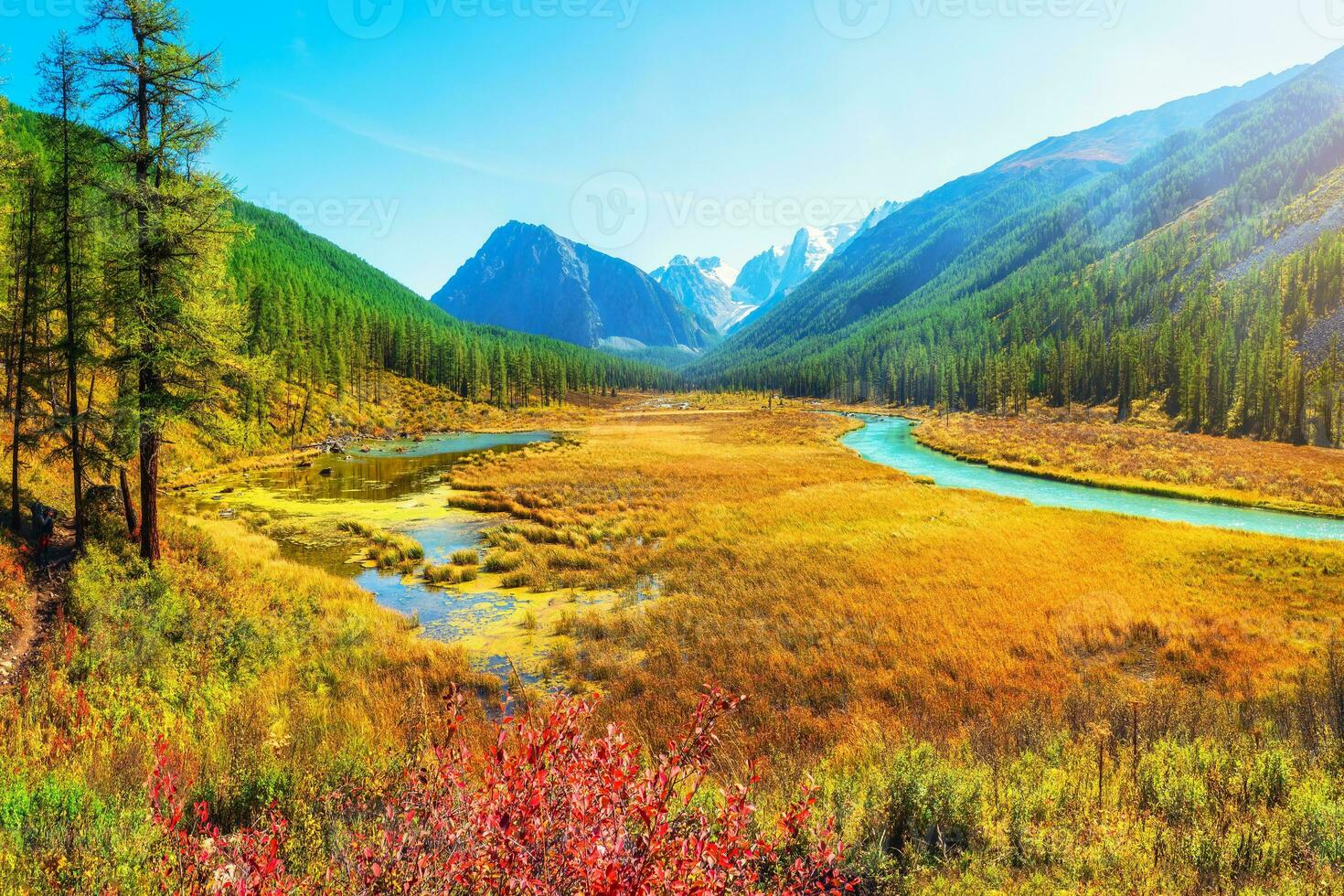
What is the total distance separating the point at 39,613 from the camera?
493 inches

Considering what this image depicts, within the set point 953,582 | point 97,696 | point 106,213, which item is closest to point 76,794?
point 97,696

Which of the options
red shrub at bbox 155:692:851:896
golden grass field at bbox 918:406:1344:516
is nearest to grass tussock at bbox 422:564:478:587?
red shrub at bbox 155:692:851:896

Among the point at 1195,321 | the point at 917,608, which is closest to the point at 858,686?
the point at 917,608

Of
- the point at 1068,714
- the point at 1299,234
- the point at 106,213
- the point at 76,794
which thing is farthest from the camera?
the point at 1299,234

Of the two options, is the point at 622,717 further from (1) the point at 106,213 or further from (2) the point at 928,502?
(2) the point at 928,502

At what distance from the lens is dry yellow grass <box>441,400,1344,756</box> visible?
11258 millimetres

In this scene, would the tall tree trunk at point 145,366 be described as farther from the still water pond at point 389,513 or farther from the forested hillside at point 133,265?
the still water pond at point 389,513

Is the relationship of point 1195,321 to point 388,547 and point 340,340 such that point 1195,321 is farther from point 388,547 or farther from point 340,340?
point 340,340

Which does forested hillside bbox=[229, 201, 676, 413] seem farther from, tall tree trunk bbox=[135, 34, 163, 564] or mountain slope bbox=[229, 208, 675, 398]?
tall tree trunk bbox=[135, 34, 163, 564]

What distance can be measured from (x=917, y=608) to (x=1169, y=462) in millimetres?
48799

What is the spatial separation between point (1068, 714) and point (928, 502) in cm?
2292

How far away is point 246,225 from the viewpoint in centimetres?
1689

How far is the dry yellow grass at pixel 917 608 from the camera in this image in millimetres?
11258

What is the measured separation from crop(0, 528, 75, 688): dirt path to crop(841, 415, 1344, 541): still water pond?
135 ft
